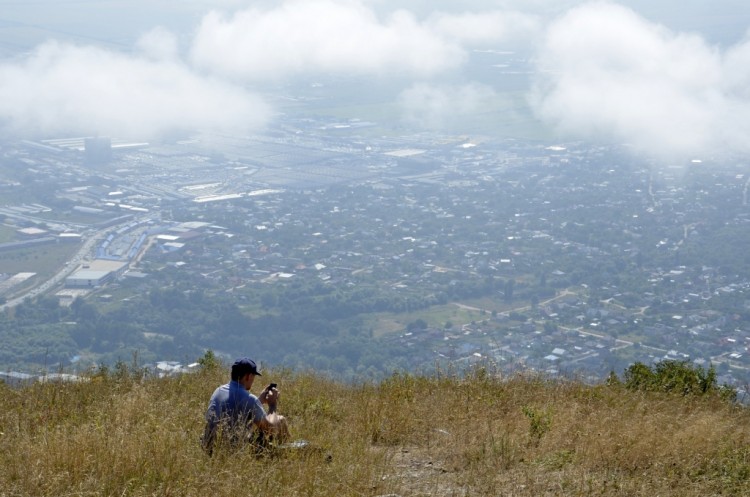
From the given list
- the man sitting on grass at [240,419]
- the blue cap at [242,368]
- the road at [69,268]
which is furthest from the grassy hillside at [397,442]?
the road at [69,268]

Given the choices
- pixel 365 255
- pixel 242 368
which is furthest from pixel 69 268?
pixel 242 368

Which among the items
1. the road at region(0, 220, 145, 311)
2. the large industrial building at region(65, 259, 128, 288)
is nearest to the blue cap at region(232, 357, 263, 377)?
the road at region(0, 220, 145, 311)

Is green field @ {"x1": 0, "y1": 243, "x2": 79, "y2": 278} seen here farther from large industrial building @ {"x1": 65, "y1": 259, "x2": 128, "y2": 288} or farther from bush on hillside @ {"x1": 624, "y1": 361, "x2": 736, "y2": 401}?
bush on hillside @ {"x1": 624, "y1": 361, "x2": 736, "y2": 401}

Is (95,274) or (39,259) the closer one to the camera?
(95,274)

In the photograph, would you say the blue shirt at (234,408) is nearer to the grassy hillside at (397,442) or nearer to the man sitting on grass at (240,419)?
the man sitting on grass at (240,419)

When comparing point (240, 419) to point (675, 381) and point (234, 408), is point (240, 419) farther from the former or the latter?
point (675, 381)
